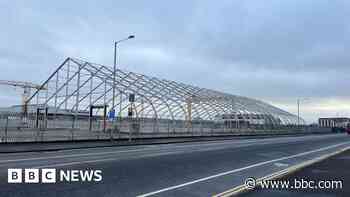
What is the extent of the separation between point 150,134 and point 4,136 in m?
19.0

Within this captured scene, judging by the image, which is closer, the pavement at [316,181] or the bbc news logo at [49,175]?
the pavement at [316,181]

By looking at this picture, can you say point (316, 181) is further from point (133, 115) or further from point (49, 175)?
point (133, 115)

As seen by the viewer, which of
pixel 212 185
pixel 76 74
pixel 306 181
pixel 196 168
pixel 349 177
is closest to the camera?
pixel 212 185

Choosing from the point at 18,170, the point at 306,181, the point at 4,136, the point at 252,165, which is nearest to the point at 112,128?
the point at 4,136

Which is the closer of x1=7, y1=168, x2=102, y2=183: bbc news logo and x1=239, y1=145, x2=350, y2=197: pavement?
x1=239, y1=145, x2=350, y2=197: pavement

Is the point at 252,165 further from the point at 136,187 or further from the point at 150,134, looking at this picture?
the point at 150,134

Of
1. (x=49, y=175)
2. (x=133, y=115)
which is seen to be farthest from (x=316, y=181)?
(x=133, y=115)

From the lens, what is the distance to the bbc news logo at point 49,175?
1115 cm

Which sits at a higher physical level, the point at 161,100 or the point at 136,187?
the point at 161,100

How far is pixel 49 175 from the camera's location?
12.0m

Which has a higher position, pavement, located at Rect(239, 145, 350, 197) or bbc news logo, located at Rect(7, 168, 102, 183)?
bbc news logo, located at Rect(7, 168, 102, 183)

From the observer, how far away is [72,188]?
394 inches

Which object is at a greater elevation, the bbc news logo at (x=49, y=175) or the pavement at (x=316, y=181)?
the bbc news logo at (x=49, y=175)

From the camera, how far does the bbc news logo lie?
11.1 m
